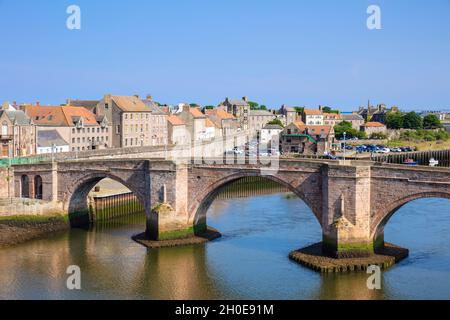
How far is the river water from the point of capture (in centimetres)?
3838

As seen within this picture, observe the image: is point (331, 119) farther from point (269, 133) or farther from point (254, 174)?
point (254, 174)

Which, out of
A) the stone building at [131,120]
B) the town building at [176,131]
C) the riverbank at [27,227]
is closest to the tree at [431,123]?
the town building at [176,131]

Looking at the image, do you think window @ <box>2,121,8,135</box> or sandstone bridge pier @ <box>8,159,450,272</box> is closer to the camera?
sandstone bridge pier @ <box>8,159,450,272</box>

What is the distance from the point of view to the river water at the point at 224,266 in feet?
126

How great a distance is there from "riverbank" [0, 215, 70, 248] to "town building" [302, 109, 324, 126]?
103 m

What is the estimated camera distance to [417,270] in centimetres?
4088

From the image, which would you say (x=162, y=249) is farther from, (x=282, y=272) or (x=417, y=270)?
(x=417, y=270)

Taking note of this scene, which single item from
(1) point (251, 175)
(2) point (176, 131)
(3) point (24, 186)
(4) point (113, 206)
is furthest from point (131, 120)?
(1) point (251, 175)

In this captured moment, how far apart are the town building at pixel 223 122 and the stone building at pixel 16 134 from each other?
5565 cm

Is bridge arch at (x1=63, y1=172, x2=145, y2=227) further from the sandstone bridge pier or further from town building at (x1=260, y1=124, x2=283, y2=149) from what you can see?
town building at (x1=260, y1=124, x2=283, y2=149)

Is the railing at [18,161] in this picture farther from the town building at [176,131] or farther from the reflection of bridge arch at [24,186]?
the town building at [176,131]

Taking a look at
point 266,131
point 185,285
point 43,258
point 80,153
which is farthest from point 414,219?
point 266,131

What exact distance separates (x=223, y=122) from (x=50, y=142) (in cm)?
5666

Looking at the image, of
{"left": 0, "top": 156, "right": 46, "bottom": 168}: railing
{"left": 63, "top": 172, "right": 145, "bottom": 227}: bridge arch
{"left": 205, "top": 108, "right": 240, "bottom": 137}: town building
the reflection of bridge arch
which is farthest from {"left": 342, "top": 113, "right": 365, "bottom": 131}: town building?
the reflection of bridge arch
